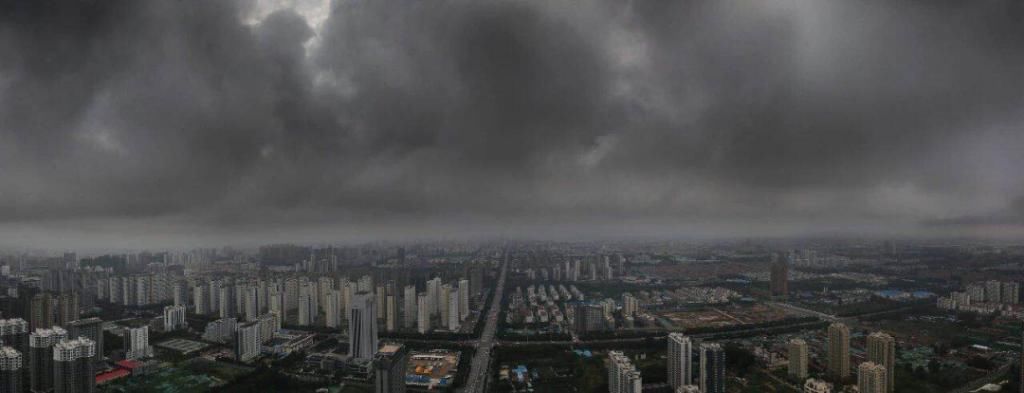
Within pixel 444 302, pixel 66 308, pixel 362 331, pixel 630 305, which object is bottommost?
pixel 630 305

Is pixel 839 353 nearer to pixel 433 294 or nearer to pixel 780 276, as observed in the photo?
pixel 780 276

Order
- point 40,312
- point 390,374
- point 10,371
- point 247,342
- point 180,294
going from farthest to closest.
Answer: point 180,294 → point 40,312 → point 247,342 → point 10,371 → point 390,374

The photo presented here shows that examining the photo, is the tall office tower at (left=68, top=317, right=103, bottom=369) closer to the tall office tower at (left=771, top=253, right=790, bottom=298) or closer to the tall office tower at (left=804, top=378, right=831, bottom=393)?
the tall office tower at (left=804, top=378, right=831, bottom=393)

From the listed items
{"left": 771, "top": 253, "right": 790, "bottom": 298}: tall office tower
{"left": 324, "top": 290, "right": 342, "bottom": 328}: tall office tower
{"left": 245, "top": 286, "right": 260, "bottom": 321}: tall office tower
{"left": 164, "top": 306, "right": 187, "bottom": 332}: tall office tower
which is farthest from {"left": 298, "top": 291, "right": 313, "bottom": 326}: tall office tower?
{"left": 771, "top": 253, "right": 790, "bottom": 298}: tall office tower

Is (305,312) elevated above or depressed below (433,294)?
below

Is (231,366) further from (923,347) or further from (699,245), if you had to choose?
(699,245)

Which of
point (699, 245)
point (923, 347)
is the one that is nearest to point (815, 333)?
point (923, 347)

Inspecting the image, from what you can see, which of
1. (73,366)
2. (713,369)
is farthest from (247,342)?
(713,369)
